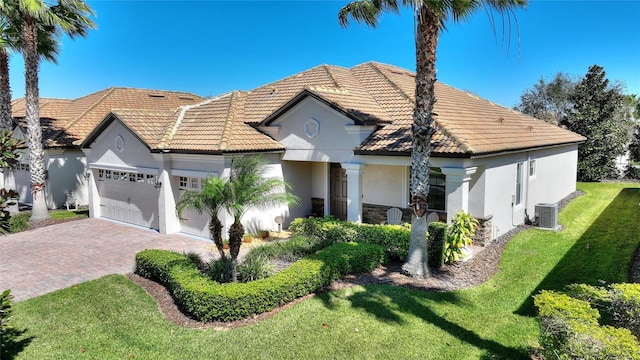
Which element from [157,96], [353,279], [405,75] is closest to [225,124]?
[353,279]

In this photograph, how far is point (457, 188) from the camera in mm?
12586

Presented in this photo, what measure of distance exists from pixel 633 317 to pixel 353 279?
5.65 metres

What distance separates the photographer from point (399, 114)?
15594 mm

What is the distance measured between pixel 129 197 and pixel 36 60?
7.27 meters

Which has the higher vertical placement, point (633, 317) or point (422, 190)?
point (422, 190)

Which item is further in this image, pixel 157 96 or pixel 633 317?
pixel 157 96

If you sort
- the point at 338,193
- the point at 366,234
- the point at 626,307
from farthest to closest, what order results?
the point at 338,193, the point at 366,234, the point at 626,307

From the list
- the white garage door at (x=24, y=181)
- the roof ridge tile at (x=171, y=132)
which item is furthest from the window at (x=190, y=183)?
the white garage door at (x=24, y=181)

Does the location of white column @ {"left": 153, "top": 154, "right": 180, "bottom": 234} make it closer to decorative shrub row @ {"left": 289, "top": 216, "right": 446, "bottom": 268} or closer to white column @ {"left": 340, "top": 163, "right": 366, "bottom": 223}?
decorative shrub row @ {"left": 289, "top": 216, "right": 446, "bottom": 268}

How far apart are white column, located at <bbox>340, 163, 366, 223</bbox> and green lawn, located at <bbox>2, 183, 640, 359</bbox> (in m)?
5.37

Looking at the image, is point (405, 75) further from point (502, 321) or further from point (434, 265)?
point (502, 321)

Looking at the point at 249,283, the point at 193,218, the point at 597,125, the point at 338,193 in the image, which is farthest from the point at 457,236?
the point at 597,125

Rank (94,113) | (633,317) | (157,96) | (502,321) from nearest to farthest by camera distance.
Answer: (633,317) < (502,321) < (94,113) < (157,96)

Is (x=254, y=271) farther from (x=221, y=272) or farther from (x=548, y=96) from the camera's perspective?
(x=548, y=96)
